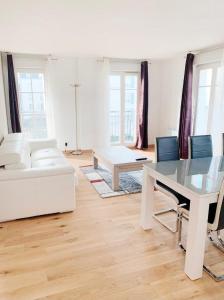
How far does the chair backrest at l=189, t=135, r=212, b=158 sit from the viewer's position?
2969mm

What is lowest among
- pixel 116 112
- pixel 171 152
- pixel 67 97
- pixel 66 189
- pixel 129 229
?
pixel 129 229

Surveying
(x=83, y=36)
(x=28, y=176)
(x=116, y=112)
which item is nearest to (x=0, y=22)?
(x=83, y=36)

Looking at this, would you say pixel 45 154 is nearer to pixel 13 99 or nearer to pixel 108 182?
pixel 108 182

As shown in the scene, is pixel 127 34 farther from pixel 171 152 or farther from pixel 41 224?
pixel 41 224

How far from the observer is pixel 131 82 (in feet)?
20.8

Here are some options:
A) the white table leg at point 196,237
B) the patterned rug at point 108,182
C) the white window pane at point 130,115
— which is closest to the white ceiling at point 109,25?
the white window pane at point 130,115

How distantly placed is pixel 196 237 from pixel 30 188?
1.91 metres

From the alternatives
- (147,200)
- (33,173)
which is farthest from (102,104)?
(147,200)

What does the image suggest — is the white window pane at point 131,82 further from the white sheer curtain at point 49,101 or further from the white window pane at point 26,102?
the white window pane at point 26,102

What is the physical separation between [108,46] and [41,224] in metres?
3.34

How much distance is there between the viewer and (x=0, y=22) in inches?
115

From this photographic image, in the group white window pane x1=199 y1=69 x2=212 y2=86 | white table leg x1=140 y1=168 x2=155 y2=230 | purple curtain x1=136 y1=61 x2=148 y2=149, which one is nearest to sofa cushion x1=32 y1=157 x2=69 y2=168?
white table leg x1=140 y1=168 x2=155 y2=230

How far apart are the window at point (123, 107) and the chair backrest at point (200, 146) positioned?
360cm

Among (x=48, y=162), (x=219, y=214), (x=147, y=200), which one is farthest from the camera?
(x=48, y=162)
